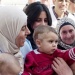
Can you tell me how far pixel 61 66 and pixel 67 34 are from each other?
1.71 feet

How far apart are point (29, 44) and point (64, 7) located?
207 centimetres

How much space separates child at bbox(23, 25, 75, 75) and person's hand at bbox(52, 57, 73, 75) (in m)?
0.03

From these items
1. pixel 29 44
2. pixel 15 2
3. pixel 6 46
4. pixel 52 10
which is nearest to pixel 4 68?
pixel 6 46

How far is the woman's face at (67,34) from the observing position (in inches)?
101

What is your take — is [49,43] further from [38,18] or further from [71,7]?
[71,7]

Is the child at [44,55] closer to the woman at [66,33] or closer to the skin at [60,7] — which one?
the woman at [66,33]

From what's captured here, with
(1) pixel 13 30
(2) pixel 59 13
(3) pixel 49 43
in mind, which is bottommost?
(2) pixel 59 13

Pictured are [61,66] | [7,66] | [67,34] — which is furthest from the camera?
[67,34]

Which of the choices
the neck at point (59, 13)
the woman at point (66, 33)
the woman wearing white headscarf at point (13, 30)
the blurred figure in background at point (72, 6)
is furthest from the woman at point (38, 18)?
the blurred figure in background at point (72, 6)

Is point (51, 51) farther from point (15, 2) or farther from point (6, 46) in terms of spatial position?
point (15, 2)

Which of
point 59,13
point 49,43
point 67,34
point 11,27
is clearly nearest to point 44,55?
point 49,43

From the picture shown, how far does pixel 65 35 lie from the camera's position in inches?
102

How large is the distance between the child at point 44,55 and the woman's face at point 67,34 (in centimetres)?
45

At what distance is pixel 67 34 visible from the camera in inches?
102
